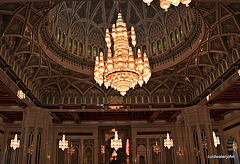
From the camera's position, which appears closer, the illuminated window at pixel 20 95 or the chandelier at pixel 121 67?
the chandelier at pixel 121 67

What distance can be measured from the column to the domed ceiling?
38.0 inches

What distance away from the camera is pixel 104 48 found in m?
15.6

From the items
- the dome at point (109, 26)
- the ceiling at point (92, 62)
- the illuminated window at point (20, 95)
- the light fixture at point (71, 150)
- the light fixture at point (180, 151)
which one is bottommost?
the light fixture at point (180, 151)

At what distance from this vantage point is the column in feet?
39.9

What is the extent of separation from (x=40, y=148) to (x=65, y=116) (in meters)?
3.95

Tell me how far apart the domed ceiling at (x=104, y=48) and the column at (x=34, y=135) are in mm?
966

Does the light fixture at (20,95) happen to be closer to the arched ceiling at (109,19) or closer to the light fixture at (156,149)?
the arched ceiling at (109,19)

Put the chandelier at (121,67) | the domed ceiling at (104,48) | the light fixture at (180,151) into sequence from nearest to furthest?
the chandelier at (121,67) → the domed ceiling at (104,48) → the light fixture at (180,151)

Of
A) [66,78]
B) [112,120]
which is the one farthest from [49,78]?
[112,120]

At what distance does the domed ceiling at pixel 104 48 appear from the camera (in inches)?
354

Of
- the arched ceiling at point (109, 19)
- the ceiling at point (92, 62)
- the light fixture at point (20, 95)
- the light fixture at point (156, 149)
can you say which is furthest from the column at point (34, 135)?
the light fixture at point (156, 149)

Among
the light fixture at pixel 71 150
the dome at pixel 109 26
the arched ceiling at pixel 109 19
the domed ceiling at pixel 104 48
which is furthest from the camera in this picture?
the light fixture at pixel 71 150

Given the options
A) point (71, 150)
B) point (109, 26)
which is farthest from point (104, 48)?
point (71, 150)

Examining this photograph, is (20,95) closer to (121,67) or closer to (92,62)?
(92,62)
